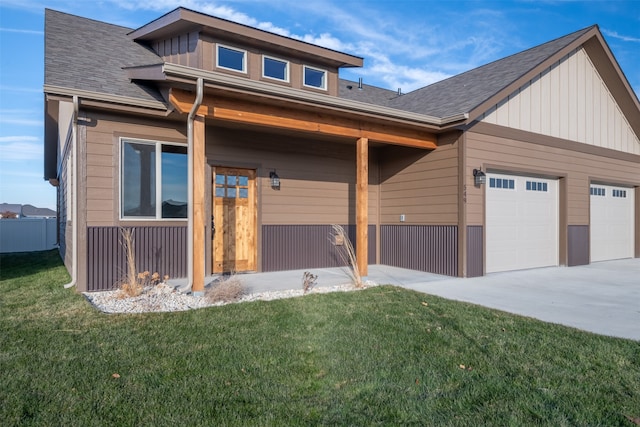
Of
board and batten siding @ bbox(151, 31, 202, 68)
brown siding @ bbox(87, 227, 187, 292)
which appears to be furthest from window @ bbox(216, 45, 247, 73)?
brown siding @ bbox(87, 227, 187, 292)

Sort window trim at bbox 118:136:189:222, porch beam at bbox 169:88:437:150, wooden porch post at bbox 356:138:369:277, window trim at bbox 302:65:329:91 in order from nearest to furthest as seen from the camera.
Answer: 1. porch beam at bbox 169:88:437:150
2. window trim at bbox 118:136:189:222
3. wooden porch post at bbox 356:138:369:277
4. window trim at bbox 302:65:329:91

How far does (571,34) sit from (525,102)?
2391mm

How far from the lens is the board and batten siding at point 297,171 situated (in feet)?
25.2

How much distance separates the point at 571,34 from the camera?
9.29 meters

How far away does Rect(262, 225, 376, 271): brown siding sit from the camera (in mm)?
8094

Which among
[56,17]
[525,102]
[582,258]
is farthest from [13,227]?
[582,258]

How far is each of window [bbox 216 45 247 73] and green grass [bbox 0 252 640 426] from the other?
5.27m

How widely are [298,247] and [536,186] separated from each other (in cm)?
569

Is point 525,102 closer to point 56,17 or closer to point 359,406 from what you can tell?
point 359,406

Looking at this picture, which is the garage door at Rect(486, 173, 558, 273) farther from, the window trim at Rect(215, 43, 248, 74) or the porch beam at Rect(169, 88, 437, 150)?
the window trim at Rect(215, 43, 248, 74)

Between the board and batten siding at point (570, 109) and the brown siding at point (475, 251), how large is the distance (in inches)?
88.0

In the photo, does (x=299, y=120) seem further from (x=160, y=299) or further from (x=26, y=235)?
(x=26, y=235)

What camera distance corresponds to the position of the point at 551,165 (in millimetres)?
9172

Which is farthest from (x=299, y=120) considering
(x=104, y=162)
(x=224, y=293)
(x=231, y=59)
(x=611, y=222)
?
(x=611, y=222)
